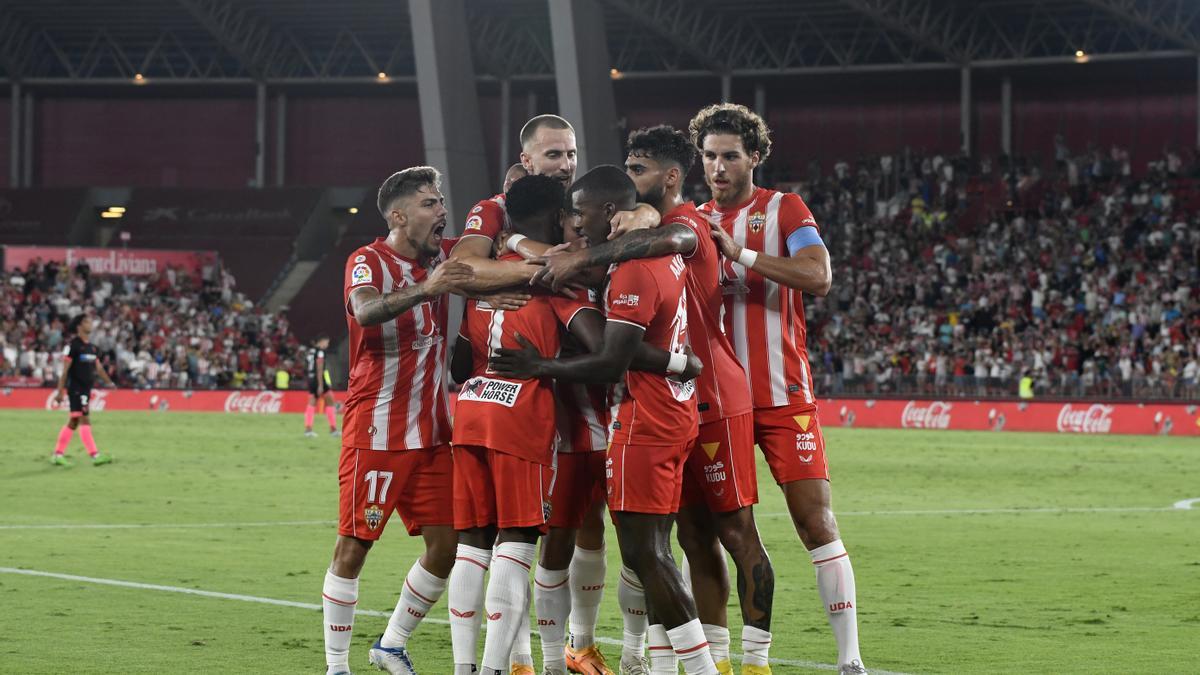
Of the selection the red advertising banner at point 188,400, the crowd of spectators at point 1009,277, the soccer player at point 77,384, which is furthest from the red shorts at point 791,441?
the red advertising banner at point 188,400

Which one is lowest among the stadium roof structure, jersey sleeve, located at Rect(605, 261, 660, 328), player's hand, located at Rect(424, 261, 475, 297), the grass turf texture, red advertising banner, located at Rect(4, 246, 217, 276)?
the grass turf texture

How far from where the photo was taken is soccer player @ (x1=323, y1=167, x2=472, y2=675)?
317 inches

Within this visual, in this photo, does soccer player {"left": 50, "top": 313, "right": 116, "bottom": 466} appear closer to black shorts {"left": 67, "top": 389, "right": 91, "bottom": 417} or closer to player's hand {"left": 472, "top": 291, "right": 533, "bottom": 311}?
black shorts {"left": 67, "top": 389, "right": 91, "bottom": 417}

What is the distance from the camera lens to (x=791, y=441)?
8.09m

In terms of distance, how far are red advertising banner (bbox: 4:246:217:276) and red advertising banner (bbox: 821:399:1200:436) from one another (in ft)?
91.6

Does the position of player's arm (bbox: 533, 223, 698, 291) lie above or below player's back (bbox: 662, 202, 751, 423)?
above

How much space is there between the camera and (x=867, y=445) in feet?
100

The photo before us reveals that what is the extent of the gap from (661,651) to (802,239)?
2.21m

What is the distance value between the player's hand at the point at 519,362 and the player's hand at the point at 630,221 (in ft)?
2.05

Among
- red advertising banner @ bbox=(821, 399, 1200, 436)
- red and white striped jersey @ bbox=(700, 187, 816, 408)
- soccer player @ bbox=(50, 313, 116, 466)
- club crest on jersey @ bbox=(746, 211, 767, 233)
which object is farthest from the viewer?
red advertising banner @ bbox=(821, 399, 1200, 436)

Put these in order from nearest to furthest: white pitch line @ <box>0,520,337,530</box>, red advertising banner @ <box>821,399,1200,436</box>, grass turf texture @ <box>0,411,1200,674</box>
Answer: grass turf texture @ <box>0,411,1200,674</box> < white pitch line @ <box>0,520,337,530</box> < red advertising banner @ <box>821,399,1200,436</box>

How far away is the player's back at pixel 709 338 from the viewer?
770 centimetres

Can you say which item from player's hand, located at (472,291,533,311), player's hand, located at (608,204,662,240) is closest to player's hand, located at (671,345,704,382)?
player's hand, located at (608,204,662,240)

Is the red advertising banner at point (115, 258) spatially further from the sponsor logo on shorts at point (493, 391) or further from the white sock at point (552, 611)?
the sponsor logo on shorts at point (493, 391)
